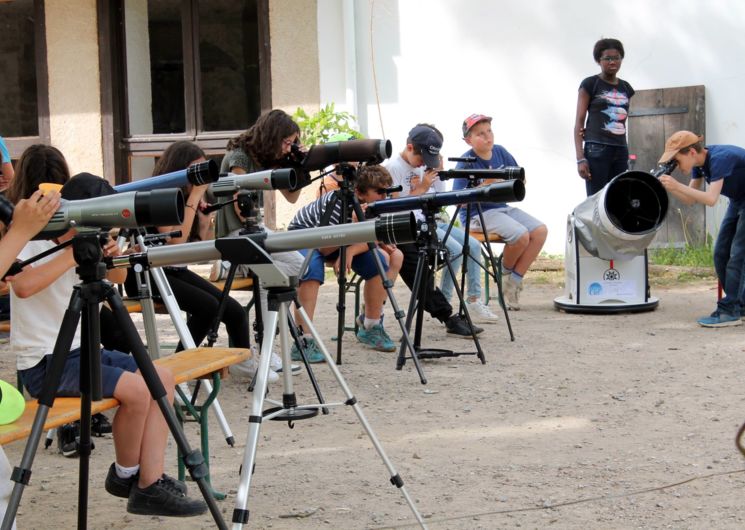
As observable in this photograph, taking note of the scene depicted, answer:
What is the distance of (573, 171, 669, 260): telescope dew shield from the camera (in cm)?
699

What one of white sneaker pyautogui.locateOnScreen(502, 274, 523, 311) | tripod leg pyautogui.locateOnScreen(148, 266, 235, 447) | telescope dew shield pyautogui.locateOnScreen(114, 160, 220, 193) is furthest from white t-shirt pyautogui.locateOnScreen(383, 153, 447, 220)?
telescope dew shield pyautogui.locateOnScreen(114, 160, 220, 193)

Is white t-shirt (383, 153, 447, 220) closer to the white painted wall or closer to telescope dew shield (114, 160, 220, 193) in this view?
the white painted wall

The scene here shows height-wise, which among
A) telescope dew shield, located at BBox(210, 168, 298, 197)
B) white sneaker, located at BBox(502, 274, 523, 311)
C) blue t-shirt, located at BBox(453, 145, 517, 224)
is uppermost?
blue t-shirt, located at BBox(453, 145, 517, 224)

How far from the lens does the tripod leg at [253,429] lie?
2.88 metres

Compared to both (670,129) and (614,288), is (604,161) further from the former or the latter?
(670,129)

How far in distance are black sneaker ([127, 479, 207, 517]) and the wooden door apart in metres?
6.69

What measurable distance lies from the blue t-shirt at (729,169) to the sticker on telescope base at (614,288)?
1.00 metres

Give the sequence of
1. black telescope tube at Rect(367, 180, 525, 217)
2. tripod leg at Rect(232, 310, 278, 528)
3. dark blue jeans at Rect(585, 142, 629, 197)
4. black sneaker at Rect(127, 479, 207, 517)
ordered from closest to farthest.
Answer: tripod leg at Rect(232, 310, 278, 528) < black sneaker at Rect(127, 479, 207, 517) < black telescope tube at Rect(367, 180, 525, 217) < dark blue jeans at Rect(585, 142, 629, 197)

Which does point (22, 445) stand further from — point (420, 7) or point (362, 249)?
point (420, 7)

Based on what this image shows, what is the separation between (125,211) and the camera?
2.76m

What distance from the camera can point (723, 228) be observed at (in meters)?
6.83

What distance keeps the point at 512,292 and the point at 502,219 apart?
59 centimetres

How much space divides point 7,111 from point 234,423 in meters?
6.48

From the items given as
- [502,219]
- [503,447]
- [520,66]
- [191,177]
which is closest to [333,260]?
[502,219]
